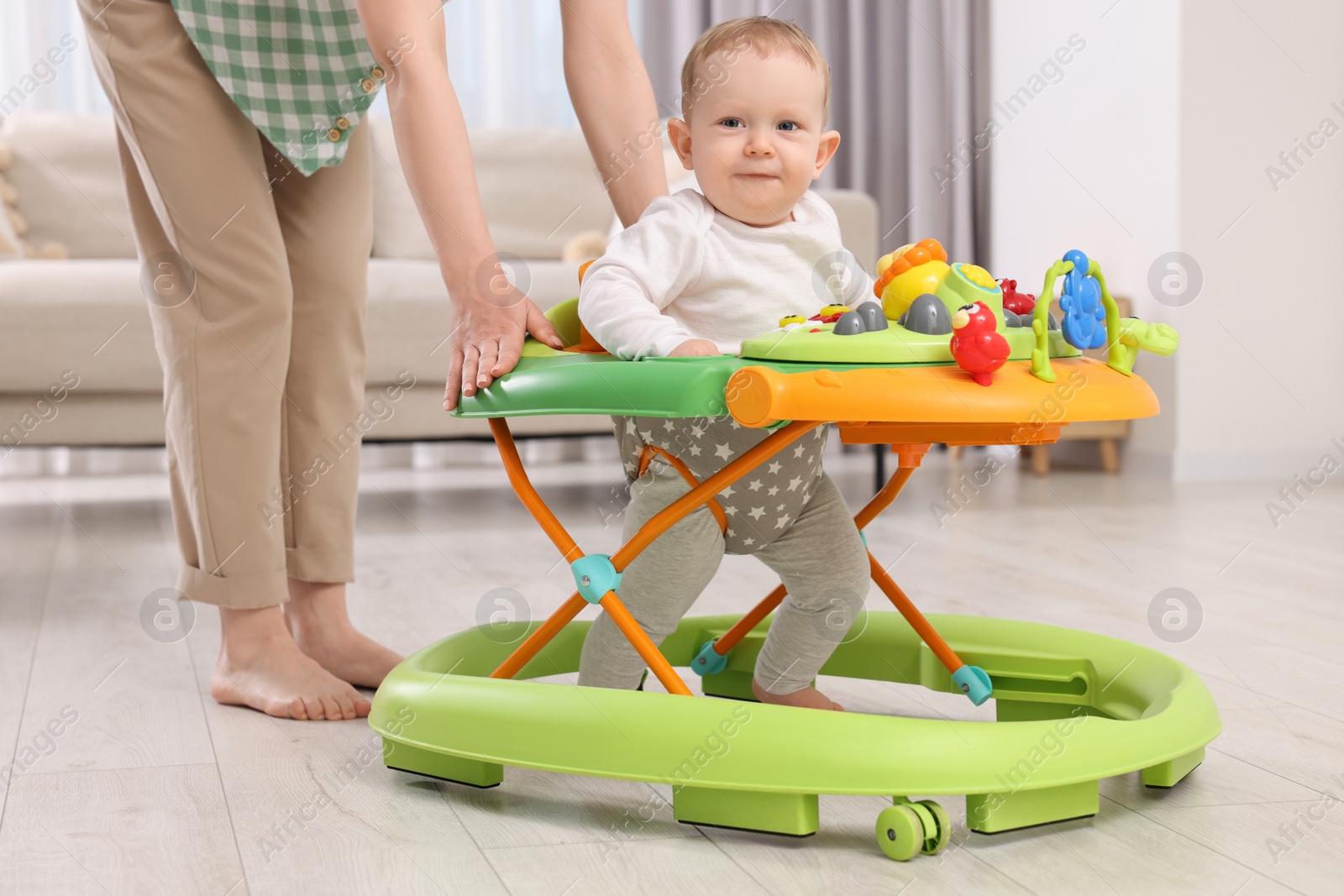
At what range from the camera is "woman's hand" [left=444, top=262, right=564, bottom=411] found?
0.98 meters

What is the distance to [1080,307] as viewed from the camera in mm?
917

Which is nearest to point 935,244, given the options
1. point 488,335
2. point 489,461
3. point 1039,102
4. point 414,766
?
point 488,335

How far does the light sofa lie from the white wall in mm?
712

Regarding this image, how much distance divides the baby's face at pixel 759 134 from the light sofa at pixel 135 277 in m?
1.53

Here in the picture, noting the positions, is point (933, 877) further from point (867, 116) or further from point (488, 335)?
point (867, 116)

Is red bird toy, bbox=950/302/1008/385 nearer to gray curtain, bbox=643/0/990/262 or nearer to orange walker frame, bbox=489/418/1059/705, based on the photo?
orange walker frame, bbox=489/418/1059/705

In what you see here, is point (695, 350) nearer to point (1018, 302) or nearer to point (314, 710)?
point (1018, 302)

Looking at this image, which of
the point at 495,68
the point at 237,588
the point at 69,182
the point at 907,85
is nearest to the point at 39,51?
the point at 69,182

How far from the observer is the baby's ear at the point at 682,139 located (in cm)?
110

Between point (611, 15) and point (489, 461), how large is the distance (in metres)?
2.73

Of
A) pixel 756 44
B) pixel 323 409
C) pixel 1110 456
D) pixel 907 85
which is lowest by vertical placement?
pixel 1110 456

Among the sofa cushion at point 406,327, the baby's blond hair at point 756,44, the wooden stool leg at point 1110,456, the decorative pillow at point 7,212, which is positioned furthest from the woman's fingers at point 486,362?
the wooden stool leg at point 1110,456

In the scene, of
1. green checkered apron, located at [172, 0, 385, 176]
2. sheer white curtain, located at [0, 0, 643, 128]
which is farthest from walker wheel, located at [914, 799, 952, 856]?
sheer white curtain, located at [0, 0, 643, 128]

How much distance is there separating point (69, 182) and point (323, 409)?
2.13 m
